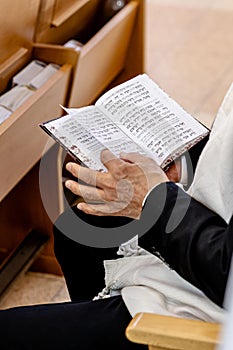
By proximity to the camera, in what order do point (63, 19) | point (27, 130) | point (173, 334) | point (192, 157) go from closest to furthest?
point (173, 334)
point (192, 157)
point (27, 130)
point (63, 19)

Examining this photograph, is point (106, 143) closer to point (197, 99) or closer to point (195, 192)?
point (195, 192)

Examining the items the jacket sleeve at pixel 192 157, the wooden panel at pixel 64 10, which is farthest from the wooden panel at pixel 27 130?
the jacket sleeve at pixel 192 157

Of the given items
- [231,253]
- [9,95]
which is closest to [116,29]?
[9,95]

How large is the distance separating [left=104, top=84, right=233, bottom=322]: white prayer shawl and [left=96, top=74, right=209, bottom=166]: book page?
0.37ft

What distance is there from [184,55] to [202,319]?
2650 millimetres

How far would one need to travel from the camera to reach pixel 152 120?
4.18 ft

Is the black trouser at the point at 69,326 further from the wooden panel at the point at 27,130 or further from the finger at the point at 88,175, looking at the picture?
the wooden panel at the point at 27,130

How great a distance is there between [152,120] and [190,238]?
31 cm

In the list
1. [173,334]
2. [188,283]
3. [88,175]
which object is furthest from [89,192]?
[173,334]

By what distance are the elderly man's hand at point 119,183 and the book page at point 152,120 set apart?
5 cm

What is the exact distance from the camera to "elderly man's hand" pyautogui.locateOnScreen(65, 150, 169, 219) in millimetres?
1169

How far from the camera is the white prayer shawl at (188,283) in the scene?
3.48ft

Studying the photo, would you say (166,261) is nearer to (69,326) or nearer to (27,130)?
(69,326)

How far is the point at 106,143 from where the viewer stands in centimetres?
125
